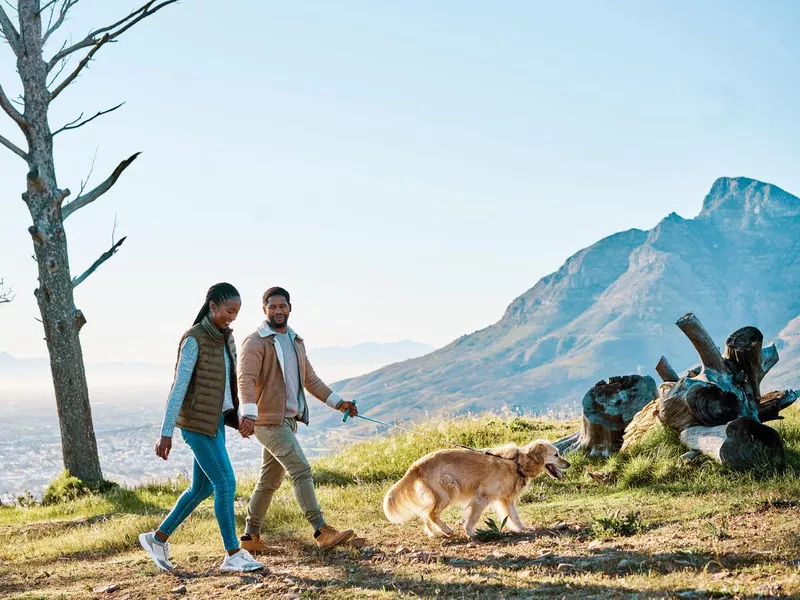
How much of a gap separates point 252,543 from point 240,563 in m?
0.99

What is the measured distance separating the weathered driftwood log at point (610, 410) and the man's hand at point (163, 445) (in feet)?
21.9

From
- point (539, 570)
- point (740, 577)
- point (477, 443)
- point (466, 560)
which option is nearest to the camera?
point (740, 577)

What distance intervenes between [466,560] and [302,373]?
96.8 inches

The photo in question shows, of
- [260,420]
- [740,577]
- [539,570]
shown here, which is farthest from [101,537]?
[740,577]

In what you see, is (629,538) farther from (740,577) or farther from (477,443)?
(477,443)

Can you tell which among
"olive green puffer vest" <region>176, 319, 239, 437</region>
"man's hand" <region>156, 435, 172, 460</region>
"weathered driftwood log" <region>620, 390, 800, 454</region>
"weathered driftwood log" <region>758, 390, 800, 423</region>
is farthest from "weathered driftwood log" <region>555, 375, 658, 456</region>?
"man's hand" <region>156, 435, 172, 460</region>

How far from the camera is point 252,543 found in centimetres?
800

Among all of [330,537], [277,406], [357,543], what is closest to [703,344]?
[357,543]

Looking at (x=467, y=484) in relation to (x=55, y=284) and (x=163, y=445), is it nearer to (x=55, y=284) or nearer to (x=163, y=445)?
(x=163, y=445)

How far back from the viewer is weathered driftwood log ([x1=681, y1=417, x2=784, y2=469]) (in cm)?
917

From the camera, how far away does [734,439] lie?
9.25m

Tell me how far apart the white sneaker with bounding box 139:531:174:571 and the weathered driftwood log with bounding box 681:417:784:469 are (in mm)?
6154

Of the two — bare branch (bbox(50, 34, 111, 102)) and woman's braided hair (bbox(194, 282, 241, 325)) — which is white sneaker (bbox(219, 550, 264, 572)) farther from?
bare branch (bbox(50, 34, 111, 102))

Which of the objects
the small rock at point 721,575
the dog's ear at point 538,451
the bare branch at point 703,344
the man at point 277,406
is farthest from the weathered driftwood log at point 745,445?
the man at point 277,406
